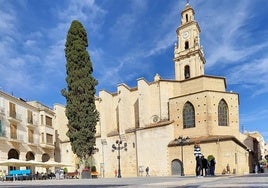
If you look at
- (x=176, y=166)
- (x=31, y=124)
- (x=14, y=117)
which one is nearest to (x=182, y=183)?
(x=176, y=166)

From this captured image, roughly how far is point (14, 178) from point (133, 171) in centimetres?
1745

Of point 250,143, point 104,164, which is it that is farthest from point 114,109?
point 250,143

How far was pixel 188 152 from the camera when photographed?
132 ft

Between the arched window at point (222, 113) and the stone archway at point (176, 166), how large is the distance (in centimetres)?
620

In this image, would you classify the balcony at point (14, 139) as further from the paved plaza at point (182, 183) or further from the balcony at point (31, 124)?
the paved plaza at point (182, 183)

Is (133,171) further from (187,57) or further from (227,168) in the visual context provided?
(187,57)

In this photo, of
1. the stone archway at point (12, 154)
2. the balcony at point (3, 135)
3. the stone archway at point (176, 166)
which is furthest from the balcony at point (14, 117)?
the stone archway at point (176, 166)

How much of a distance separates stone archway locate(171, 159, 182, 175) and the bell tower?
18.2 meters

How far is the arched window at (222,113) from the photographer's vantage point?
139 ft

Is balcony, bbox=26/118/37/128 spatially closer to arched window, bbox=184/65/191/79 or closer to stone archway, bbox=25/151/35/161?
stone archway, bbox=25/151/35/161

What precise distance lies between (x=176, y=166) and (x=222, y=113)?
774 centimetres

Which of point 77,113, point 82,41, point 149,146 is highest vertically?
point 82,41

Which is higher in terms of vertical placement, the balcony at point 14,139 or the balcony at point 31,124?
the balcony at point 31,124

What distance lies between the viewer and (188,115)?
42750mm
